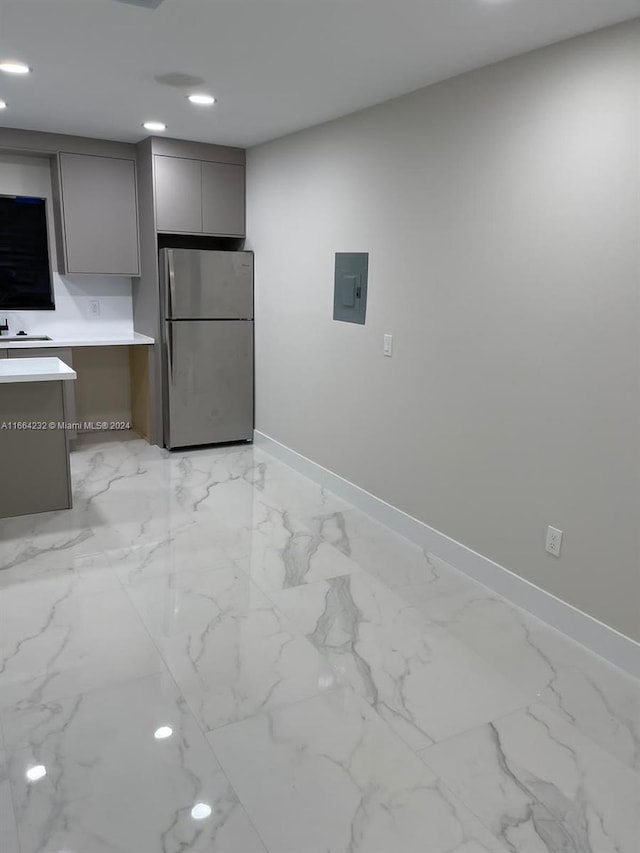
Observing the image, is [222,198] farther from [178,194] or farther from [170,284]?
[170,284]

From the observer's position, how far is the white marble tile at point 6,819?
63.7 inches

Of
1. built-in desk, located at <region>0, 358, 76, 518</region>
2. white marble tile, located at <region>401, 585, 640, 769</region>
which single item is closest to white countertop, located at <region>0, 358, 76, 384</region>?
built-in desk, located at <region>0, 358, 76, 518</region>

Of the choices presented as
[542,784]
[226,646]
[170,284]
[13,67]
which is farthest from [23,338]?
[542,784]

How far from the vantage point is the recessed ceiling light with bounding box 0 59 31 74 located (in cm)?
295

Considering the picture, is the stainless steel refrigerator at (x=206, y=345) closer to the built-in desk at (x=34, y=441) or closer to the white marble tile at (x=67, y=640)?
the built-in desk at (x=34, y=441)

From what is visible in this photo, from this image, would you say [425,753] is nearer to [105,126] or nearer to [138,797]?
[138,797]

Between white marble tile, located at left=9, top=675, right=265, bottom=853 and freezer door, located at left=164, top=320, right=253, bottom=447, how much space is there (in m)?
2.94

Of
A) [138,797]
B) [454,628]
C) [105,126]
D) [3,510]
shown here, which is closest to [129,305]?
[105,126]

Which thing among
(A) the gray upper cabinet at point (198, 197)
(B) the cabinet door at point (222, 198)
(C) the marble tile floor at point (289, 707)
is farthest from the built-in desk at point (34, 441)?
(B) the cabinet door at point (222, 198)

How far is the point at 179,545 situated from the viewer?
133 inches

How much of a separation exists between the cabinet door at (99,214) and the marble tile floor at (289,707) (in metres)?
2.25

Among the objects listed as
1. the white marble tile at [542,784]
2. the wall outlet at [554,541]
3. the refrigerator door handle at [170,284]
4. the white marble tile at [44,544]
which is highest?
the refrigerator door handle at [170,284]

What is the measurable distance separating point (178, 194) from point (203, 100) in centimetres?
127

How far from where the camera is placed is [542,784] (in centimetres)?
187
